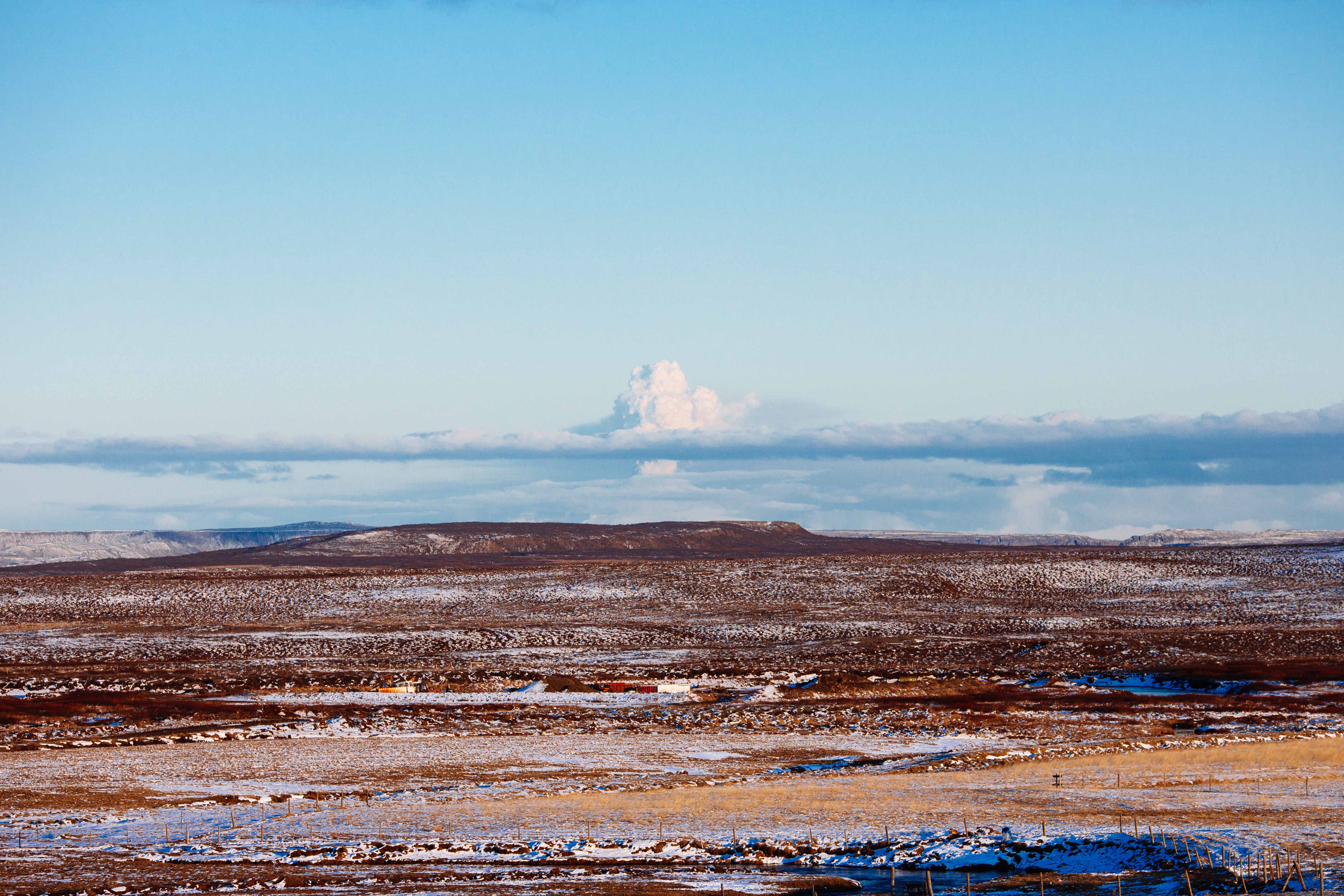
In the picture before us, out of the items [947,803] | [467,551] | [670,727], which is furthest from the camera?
[467,551]

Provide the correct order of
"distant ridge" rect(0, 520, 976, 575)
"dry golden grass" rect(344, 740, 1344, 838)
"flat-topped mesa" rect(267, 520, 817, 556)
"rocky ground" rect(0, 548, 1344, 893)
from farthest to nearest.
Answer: "flat-topped mesa" rect(267, 520, 817, 556) → "distant ridge" rect(0, 520, 976, 575) → "dry golden grass" rect(344, 740, 1344, 838) → "rocky ground" rect(0, 548, 1344, 893)

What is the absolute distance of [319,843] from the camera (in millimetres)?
28875

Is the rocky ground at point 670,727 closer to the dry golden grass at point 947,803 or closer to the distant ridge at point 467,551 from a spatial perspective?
the dry golden grass at point 947,803

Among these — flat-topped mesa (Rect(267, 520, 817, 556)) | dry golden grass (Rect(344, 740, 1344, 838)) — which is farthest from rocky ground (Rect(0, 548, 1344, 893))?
flat-topped mesa (Rect(267, 520, 817, 556))

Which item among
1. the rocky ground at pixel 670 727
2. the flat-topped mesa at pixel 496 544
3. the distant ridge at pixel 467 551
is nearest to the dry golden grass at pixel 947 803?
the rocky ground at pixel 670 727

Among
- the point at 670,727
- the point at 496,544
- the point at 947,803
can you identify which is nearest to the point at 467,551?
the point at 496,544

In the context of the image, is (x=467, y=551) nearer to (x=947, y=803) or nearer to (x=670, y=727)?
(x=670, y=727)

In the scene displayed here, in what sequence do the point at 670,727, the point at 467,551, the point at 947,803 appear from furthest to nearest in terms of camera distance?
the point at 467,551, the point at 670,727, the point at 947,803

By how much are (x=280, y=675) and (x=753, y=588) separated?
48663 mm

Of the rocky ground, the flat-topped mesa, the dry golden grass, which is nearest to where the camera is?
the rocky ground

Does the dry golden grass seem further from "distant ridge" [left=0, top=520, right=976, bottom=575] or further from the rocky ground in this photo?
"distant ridge" [left=0, top=520, right=976, bottom=575]

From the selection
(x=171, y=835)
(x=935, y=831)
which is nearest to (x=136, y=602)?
(x=171, y=835)

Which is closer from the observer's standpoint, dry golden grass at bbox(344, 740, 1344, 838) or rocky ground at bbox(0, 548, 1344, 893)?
rocky ground at bbox(0, 548, 1344, 893)

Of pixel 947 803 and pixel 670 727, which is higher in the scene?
pixel 947 803
